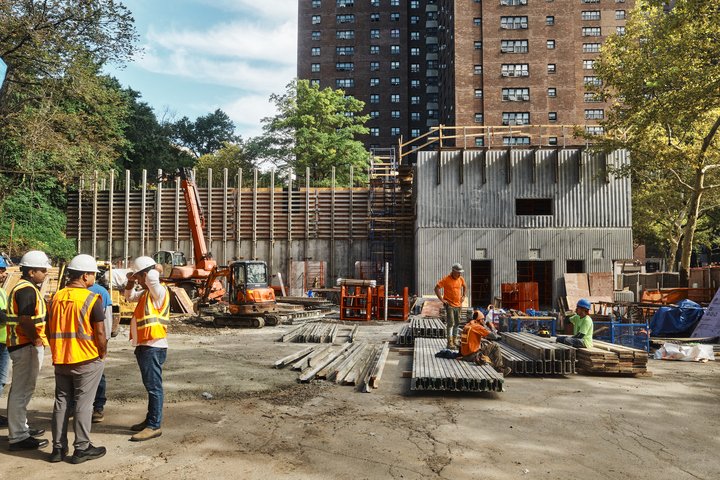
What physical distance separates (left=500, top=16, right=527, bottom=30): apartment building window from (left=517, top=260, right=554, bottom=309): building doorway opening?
124 ft

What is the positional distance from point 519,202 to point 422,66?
5881cm

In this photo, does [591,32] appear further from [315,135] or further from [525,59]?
[315,135]

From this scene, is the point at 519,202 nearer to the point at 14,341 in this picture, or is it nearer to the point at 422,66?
the point at 14,341

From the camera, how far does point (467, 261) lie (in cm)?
2617

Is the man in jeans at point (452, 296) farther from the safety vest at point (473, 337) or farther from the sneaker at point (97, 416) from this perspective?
the sneaker at point (97, 416)

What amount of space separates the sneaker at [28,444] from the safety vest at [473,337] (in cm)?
692

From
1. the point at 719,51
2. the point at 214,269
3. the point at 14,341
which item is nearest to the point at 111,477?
the point at 14,341

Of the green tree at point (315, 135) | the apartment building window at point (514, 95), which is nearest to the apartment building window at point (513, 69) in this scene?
the apartment building window at point (514, 95)

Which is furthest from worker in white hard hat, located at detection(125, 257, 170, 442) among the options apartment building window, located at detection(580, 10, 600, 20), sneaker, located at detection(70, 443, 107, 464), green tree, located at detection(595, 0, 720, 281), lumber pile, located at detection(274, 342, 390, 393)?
apartment building window, located at detection(580, 10, 600, 20)

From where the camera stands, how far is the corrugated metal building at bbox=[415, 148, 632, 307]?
85.3 ft

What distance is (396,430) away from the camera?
6840 mm

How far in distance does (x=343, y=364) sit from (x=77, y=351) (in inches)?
252

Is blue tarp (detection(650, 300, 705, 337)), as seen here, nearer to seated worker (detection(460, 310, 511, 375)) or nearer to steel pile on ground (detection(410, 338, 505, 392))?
seated worker (detection(460, 310, 511, 375))

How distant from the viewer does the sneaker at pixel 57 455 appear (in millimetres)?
5535
